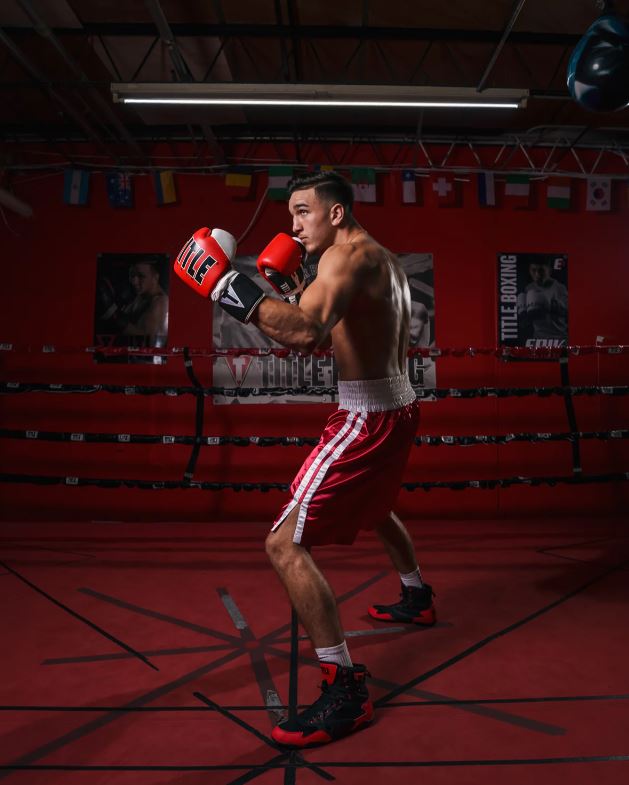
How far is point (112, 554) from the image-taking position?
3.09 meters

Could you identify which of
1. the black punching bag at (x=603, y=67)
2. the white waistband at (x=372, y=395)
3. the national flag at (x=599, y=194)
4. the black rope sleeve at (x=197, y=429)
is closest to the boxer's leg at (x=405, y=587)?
the white waistband at (x=372, y=395)

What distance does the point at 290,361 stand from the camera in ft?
14.1

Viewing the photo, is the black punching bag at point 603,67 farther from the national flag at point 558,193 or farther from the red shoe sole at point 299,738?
the red shoe sole at point 299,738

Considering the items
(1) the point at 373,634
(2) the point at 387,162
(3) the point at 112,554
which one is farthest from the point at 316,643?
(2) the point at 387,162

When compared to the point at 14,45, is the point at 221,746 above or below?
below

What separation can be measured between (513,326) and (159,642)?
Result: 3585 millimetres

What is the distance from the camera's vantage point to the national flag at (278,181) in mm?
4336

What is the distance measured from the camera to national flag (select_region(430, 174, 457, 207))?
440 centimetres

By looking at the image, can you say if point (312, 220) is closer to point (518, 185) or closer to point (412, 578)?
point (412, 578)

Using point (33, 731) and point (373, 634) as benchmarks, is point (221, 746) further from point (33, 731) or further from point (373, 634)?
point (373, 634)

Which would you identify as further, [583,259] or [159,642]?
[583,259]

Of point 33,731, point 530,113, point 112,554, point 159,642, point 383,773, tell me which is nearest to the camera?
point 383,773

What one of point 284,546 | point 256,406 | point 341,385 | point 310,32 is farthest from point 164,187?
point 284,546

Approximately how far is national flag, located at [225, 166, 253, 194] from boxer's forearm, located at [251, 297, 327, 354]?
3285mm
